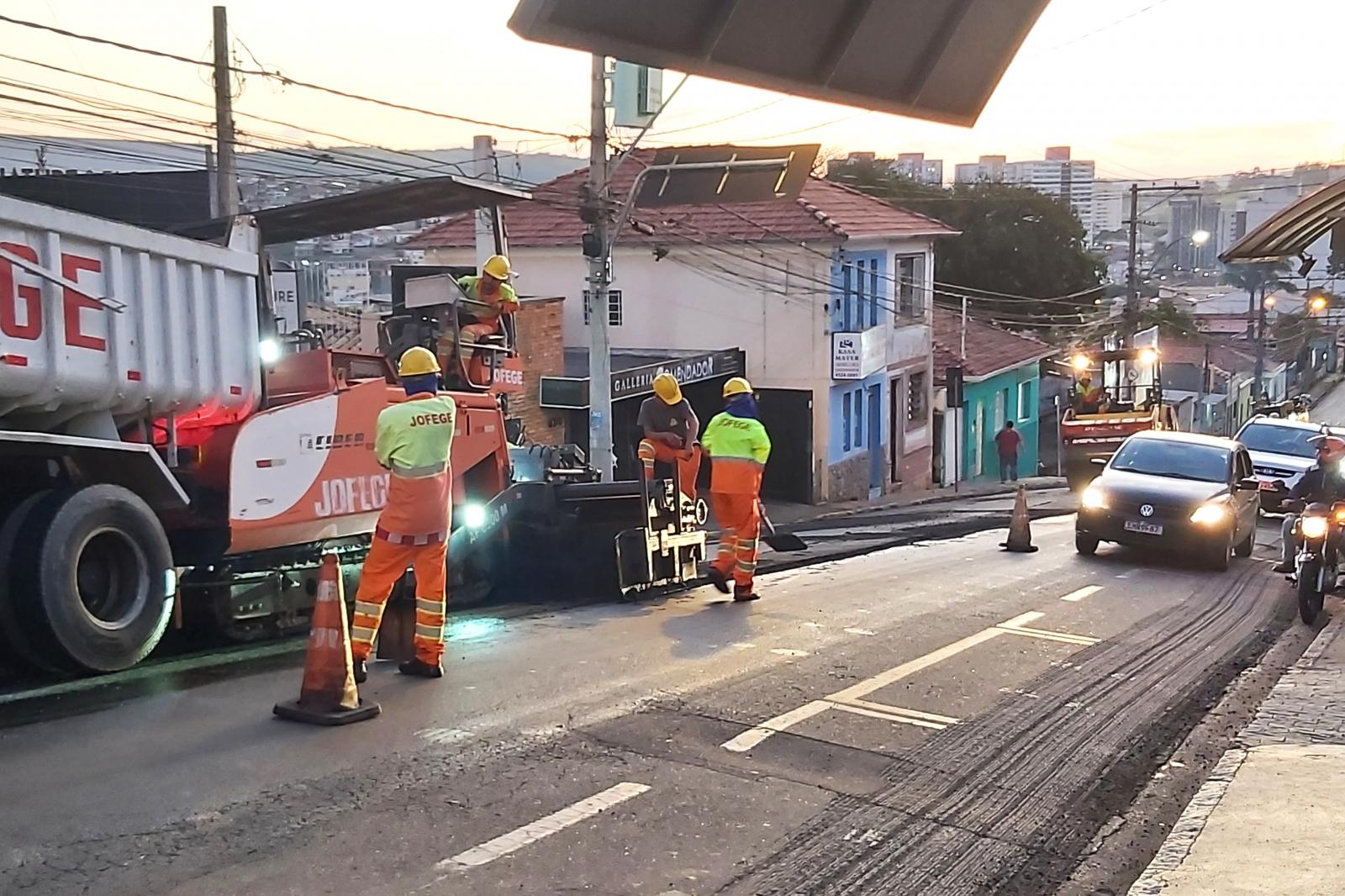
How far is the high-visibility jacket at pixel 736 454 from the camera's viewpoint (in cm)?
1158

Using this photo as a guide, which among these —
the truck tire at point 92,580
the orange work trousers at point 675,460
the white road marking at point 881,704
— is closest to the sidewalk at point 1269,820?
Answer: the white road marking at point 881,704

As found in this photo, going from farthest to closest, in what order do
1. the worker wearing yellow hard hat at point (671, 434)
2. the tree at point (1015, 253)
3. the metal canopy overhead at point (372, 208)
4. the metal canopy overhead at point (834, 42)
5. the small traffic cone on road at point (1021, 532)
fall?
the tree at point (1015, 253), the small traffic cone on road at point (1021, 532), the worker wearing yellow hard hat at point (671, 434), the metal canopy overhead at point (372, 208), the metal canopy overhead at point (834, 42)

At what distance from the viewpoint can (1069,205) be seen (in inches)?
2244

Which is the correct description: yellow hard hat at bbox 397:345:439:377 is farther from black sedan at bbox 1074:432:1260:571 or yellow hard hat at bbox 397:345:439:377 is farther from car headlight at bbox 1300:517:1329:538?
black sedan at bbox 1074:432:1260:571

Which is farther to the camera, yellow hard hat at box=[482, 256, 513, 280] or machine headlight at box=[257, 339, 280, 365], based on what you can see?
yellow hard hat at box=[482, 256, 513, 280]

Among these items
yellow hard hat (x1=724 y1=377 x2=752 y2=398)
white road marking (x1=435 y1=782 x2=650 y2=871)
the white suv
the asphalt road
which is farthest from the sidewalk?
the white suv

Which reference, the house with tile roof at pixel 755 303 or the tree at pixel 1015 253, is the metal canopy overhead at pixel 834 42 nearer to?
the house with tile roof at pixel 755 303

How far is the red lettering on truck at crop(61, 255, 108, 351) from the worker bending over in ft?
12.2

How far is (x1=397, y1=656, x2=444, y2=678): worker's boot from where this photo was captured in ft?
26.0

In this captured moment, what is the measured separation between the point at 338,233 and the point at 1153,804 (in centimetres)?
691

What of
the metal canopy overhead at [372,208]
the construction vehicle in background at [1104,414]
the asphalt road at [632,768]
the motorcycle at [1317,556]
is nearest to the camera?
the asphalt road at [632,768]

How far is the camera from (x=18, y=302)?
711 centimetres

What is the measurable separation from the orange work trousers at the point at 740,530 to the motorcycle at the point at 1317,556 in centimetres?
457

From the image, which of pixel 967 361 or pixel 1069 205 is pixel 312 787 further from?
pixel 1069 205
